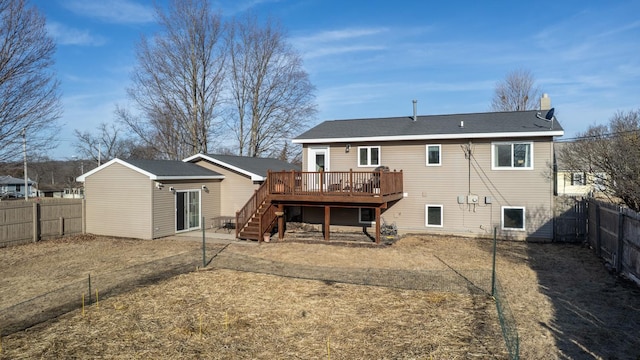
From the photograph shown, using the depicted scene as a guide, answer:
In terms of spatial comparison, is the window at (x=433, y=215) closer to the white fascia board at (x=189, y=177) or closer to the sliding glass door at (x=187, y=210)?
the white fascia board at (x=189, y=177)

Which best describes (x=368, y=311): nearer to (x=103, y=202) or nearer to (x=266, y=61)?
(x=103, y=202)

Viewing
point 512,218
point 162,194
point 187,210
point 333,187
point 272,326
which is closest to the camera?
point 272,326

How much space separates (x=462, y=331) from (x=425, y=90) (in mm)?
23325

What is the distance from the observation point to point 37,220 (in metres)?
15.3

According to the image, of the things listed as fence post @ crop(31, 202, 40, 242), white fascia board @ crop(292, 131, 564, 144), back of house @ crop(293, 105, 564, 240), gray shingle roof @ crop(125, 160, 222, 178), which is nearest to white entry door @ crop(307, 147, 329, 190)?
back of house @ crop(293, 105, 564, 240)

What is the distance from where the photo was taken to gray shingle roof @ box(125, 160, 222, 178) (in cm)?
1616

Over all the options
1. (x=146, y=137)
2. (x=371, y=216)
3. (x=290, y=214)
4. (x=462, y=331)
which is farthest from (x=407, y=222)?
(x=146, y=137)

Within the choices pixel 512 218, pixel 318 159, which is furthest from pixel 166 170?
pixel 512 218

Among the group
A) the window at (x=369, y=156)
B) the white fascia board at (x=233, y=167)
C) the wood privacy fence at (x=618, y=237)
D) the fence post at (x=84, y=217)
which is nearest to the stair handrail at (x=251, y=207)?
the white fascia board at (x=233, y=167)

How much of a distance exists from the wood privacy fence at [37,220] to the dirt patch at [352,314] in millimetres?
4430

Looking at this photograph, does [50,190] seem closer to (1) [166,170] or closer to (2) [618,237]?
(1) [166,170]

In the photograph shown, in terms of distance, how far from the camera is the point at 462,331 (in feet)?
20.3

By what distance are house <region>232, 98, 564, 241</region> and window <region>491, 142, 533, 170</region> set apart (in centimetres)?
3

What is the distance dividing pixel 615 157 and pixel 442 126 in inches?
294
